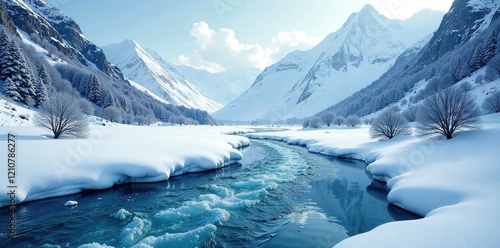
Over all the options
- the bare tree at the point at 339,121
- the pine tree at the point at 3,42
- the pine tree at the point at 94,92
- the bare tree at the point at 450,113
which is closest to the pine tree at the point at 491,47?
the bare tree at the point at 339,121

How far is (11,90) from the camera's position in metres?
44.6

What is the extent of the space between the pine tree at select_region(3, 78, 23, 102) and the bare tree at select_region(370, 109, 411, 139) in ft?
232

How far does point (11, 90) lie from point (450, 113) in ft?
243

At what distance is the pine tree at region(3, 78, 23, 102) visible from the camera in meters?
44.2

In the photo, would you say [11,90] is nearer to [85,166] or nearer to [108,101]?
[85,166]

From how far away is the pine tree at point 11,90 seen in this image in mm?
44156

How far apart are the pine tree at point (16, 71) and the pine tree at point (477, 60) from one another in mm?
139717

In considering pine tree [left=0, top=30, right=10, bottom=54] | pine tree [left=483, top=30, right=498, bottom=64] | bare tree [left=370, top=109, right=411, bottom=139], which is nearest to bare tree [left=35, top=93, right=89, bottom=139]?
pine tree [left=0, top=30, right=10, bottom=54]

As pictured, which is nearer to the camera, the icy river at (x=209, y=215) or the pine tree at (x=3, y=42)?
the icy river at (x=209, y=215)

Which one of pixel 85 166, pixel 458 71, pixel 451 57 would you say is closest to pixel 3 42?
pixel 85 166

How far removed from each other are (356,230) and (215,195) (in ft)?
31.8

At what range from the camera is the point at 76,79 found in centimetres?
9962

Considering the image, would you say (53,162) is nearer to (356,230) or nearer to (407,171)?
(356,230)

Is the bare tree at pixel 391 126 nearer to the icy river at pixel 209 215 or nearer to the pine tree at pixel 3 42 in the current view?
the icy river at pixel 209 215
